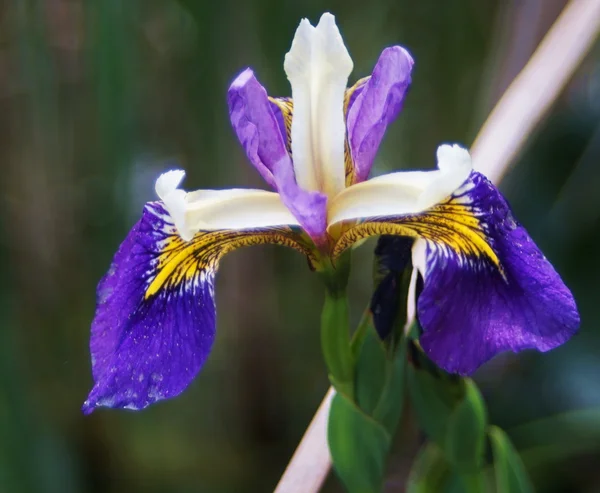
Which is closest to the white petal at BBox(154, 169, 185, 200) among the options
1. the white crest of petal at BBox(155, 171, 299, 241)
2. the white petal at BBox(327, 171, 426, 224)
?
the white crest of petal at BBox(155, 171, 299, 241)

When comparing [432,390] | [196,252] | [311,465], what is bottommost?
[311,465]

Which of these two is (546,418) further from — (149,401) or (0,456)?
(0,456)

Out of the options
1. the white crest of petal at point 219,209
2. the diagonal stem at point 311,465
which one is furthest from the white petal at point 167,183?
the diagonal stem at point 311,465

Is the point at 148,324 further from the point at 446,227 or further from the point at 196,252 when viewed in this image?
the point at 446,227

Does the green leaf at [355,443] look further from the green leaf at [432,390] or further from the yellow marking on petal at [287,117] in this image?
the yellow marking on petal at [287,117]

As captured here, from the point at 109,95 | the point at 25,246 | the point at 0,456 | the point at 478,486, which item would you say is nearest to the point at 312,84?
the point at 478,486

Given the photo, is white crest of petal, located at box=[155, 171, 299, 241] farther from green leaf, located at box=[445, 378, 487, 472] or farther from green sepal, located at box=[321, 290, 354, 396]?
green leaf, located at box=[445, 378, 487, 472]

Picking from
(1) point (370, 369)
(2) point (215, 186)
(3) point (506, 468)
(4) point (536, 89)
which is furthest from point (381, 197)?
(2) point (215, 186)
